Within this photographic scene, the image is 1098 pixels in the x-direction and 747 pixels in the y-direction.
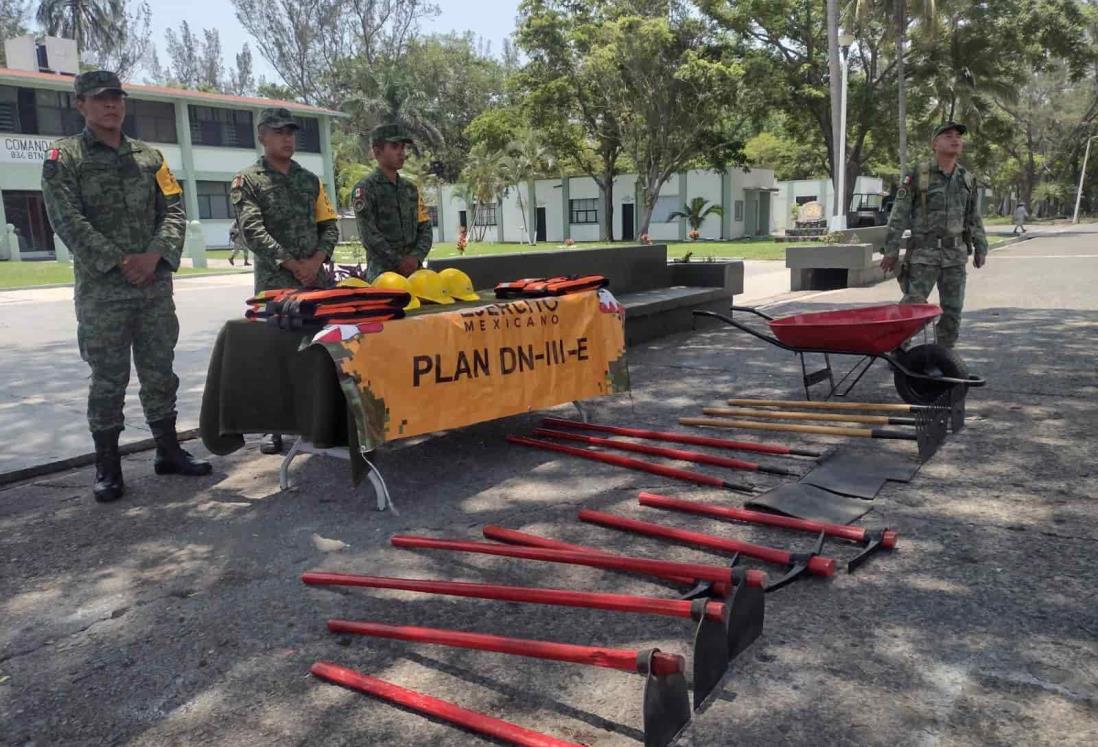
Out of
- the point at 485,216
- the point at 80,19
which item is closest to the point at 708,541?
the point at 485,216

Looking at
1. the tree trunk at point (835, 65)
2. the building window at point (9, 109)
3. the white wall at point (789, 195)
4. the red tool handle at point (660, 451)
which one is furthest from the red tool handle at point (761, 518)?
the white wall at point (789, 195)

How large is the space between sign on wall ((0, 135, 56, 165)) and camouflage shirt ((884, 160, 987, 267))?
107ft

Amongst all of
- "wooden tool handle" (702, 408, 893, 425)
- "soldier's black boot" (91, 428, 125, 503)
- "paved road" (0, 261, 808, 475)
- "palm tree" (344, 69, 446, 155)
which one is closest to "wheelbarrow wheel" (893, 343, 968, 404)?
"wooden tool handle" (702, 408, 893, 425)

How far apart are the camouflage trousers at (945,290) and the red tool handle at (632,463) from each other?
3.21m

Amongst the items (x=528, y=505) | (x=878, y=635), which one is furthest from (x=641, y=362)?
(x=878, y=635)

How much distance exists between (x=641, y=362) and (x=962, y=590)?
522cm

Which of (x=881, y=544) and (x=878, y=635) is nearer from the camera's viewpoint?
(x=878, y=635)

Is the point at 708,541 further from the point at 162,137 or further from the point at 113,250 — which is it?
the point at 162,137

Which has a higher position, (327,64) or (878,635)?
(327,64)

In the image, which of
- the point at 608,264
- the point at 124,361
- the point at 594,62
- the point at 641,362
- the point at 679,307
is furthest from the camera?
the point at 594,62

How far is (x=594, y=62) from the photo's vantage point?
1387 inches

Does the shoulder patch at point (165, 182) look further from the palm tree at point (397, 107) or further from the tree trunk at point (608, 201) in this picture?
the palm tree at point (397, 107)

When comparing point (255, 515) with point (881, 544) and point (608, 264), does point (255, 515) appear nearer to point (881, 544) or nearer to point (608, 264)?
point (881, 544)

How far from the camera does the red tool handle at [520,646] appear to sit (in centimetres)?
211
